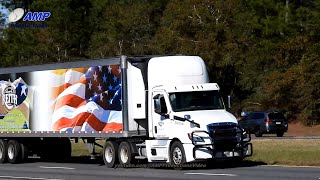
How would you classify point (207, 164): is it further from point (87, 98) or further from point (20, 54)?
point (20, 54)

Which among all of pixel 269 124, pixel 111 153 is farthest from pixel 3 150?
pixel 269 124

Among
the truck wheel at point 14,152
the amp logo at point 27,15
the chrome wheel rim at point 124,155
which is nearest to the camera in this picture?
the chrome wheel rim at point 124,155

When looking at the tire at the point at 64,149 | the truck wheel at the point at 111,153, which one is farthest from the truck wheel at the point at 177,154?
the tire at the point at 64,149

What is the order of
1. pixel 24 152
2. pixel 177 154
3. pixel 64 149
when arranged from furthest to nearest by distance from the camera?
1. pixel 64 149
2. pixel 24 152
3. pixel 177 154

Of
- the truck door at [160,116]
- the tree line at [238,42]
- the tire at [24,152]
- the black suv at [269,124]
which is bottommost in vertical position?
the tire at [24,152]

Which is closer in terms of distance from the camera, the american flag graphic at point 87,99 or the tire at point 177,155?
the tire at point 177,155

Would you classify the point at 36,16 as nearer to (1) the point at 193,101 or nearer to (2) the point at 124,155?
(2) the point at 124,155

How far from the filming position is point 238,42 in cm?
6981

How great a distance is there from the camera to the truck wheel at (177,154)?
936 inches

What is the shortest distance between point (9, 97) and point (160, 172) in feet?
33.5

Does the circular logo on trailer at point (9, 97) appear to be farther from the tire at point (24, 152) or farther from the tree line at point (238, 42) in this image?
the tree line at point (238, 42)

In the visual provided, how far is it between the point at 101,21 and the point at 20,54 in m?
9.80

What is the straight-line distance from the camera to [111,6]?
3265 inches

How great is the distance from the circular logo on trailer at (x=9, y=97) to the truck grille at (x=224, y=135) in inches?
412
